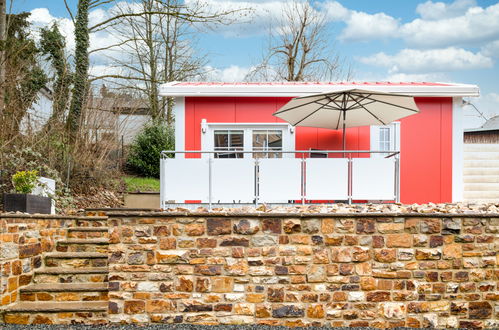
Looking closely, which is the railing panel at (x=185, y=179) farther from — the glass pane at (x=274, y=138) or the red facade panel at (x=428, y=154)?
the red facade panel at (x=428, y=154)

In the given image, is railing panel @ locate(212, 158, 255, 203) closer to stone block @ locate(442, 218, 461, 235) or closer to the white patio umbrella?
A: the white patio umbrella

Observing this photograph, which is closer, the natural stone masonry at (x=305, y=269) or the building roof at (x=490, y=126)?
the natural stone masonry at (x=305, y=269)

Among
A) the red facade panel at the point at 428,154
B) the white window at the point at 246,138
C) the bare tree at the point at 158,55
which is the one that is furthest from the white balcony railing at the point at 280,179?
the bare tree at the point at 158,55

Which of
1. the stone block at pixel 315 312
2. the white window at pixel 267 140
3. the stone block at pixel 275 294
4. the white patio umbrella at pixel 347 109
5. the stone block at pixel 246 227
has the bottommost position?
the stone block at pixel 315 312

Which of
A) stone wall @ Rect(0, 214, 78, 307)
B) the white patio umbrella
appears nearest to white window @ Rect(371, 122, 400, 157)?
the white patio umbrella

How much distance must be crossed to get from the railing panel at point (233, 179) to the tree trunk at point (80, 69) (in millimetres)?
5249

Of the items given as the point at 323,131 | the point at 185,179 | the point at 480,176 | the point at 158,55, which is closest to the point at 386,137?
the point at 323,131

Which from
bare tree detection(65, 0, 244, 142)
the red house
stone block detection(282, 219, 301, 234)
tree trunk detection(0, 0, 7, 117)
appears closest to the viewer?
stone block detection(282, 219, 301, 234)

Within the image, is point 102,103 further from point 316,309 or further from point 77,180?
point 316,309

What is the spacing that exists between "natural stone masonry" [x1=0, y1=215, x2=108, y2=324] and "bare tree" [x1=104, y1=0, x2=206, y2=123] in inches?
475

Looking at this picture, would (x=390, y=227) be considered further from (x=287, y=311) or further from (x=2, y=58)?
(x=2, y=58)

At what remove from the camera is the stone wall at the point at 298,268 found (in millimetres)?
5117

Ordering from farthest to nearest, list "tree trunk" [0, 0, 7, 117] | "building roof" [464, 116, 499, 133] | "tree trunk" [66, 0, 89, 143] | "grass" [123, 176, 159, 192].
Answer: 1. "building roof" [464, 116, 499, 133]
2. "grass" [123, 176, 159, 192]
3. "tree trunk" [66, 0, 89, 143]
4. "tree trunk" [0, 0, 7, 117]

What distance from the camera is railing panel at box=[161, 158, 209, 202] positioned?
7383 millimetres
